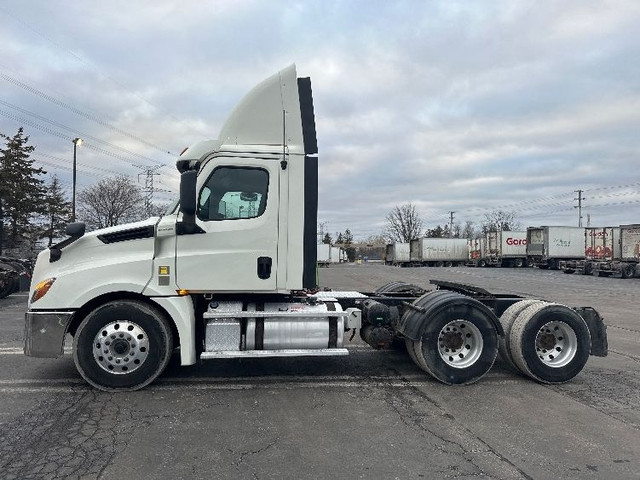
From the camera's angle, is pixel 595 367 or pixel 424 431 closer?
pixel 424 431

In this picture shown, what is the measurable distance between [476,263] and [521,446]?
5940 cm

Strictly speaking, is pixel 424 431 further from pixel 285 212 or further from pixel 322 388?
pixel 285 212

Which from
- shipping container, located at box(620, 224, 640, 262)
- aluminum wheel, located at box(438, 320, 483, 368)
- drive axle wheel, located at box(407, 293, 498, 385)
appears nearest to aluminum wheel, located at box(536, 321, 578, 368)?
drive axle wheel, located at box(407, 293, 498, 385)

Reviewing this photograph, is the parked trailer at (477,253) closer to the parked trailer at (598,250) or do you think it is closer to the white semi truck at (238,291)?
the parked trailer at (598,250)

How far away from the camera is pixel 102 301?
571 cm

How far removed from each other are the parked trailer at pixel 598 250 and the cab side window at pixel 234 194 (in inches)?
1514

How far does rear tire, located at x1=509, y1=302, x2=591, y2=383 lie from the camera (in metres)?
6.11

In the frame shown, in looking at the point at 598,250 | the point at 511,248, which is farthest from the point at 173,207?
the point at 511,248

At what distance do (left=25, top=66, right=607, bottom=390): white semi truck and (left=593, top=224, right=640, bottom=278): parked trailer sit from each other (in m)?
33.7

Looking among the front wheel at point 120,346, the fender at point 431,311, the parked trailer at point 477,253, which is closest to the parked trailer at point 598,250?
the parked trailer at point 477,253

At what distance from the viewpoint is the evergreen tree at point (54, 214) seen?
1735 inches

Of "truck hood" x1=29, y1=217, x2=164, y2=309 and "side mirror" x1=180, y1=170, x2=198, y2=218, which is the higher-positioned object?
"side mirror" x1=180, y1=170, x2=198, y2=218

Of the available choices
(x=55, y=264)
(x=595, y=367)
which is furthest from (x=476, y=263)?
(x=55, y=264)

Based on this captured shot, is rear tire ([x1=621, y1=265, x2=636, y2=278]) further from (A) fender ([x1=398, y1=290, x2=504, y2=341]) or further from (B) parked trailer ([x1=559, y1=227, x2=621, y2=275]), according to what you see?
(A) fender ([x1=398, y1=290, x2=504, y2=341])
